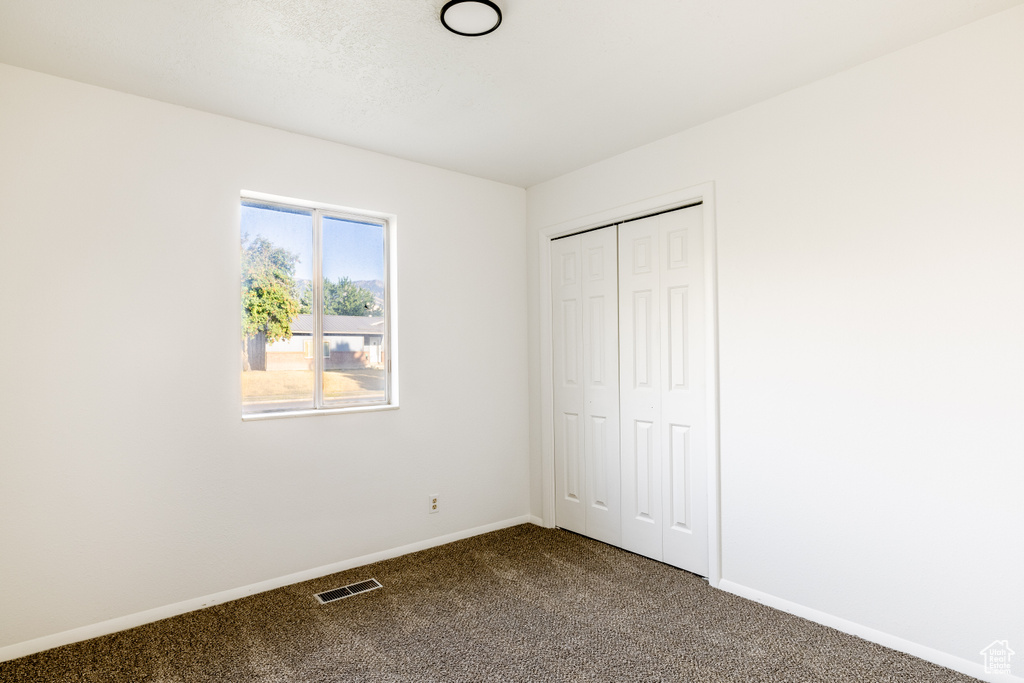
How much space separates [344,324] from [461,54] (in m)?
1.82

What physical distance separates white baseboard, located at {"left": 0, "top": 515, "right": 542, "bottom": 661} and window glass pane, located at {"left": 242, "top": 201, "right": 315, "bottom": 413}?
0.96m

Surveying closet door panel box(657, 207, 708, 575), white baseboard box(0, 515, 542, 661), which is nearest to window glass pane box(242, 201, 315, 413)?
white baseboard box(0, 515, 542, 661)

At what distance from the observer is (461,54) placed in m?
2.39

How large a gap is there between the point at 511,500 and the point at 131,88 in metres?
3.39

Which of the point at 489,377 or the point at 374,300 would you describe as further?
the point at 489,377

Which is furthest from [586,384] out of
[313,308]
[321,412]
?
[313,308]

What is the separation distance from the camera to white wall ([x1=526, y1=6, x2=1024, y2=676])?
2.16 m

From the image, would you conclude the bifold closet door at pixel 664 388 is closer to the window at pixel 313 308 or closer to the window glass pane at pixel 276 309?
the window at pixel 313 308

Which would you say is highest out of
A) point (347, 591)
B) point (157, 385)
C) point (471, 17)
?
point (471, 17)

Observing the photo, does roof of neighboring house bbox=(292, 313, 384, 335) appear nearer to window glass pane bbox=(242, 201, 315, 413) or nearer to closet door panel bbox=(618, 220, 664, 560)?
window glass pane bbox=(242, 201, 315, 413)

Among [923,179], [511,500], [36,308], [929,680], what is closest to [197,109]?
[36,308]

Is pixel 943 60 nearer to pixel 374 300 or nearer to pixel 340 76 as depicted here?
pixel 340 76

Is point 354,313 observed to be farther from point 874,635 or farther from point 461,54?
point 874,635

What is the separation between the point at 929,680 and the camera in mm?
2148
